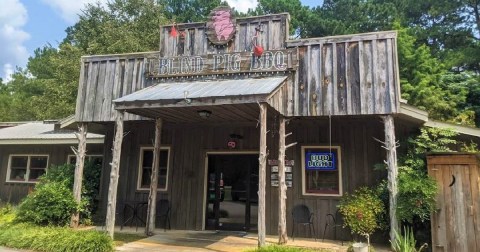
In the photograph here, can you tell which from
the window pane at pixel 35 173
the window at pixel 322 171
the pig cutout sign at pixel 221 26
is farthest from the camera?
the window pane at pixel 35 173

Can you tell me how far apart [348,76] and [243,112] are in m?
2.50

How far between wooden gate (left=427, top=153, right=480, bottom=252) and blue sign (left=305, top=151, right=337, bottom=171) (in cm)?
253

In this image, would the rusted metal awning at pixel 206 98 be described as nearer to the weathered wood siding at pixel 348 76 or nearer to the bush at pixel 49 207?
the weathered wood siding at pixel 348 76

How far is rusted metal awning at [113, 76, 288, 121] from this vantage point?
7.03 m

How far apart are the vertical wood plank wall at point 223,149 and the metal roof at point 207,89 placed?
1.60 meters

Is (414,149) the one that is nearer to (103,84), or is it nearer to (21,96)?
Answer: (103,84)

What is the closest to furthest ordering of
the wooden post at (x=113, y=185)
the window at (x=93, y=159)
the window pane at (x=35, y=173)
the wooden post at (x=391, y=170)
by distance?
the wooden post at (x=391, y=170)
the wooden post at (x=113, y=185)
the window at (x=93, y=159)
the window pane at (x=35, y=173)

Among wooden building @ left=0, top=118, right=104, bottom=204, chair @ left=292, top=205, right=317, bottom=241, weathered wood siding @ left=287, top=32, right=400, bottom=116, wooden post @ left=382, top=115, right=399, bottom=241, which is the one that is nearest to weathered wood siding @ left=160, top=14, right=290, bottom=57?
weathered wood siding @ left=287, top=32, right=400, bottom=116

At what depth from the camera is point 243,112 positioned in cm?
820

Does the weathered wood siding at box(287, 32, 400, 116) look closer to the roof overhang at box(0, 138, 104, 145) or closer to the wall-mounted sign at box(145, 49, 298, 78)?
the wall-mounted sign at box(145, 49, 298, 78)

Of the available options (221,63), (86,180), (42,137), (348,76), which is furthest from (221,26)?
(42,137)

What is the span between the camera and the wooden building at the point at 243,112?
7.93 m

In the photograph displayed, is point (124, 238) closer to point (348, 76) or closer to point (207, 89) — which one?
point (207, 89)

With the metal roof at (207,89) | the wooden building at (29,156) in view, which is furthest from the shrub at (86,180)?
the metal roof at (207,89)
